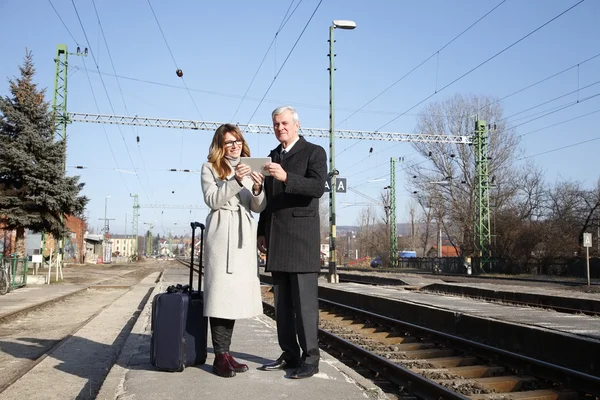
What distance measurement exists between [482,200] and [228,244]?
38.1 meters

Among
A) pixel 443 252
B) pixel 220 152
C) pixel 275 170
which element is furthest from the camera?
pixel 443 252

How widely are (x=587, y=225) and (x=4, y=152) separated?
34096 millimetres

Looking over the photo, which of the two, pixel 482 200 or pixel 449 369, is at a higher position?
pixel 482 200

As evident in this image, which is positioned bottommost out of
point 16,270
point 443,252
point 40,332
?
point 40,332

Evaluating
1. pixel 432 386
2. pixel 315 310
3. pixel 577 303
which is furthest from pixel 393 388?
pixel 577 303

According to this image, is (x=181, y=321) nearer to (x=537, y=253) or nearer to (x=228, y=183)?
(x=228, y=183)

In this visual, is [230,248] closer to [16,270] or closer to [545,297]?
[545,297]

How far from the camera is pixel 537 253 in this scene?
1457 inches

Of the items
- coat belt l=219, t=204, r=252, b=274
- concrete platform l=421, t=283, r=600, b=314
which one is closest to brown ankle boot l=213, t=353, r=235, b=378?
coat belt l=219, t=204, r=252, b=274

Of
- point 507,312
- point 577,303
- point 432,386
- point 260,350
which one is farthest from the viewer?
point 577,303

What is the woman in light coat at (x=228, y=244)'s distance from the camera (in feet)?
14.9

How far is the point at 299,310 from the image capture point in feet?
15.0

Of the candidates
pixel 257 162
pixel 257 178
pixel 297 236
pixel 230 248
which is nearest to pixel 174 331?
pixel 230 248

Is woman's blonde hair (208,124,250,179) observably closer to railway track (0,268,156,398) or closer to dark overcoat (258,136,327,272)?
dark overcoat (258,136,327,272)
